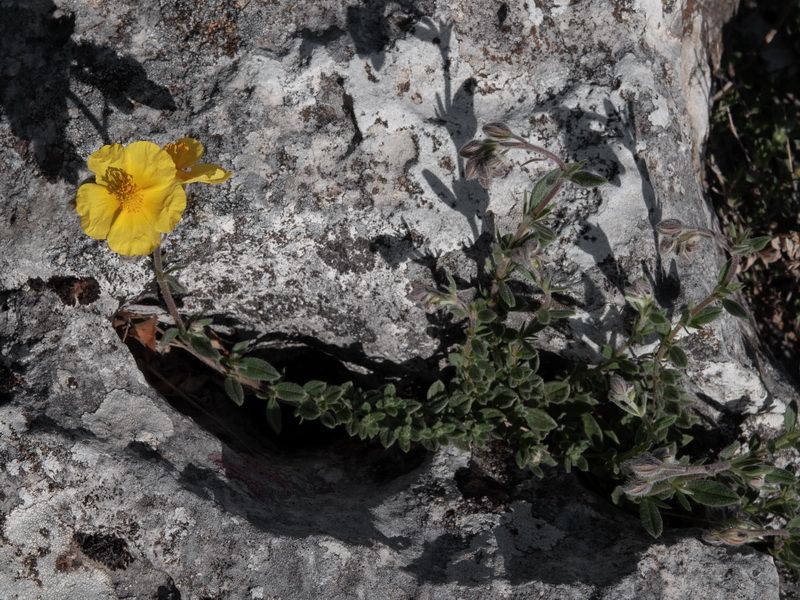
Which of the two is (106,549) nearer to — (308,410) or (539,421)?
(308,410)

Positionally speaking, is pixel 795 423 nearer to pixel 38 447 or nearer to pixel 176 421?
pixel 176 421

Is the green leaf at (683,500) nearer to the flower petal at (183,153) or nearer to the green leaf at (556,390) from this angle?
the green leaf at (556,390)

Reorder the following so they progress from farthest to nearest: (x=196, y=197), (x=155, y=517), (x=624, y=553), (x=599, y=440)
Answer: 1. (x=599, y=440)
2. (x=196, y=197)
3. (x=624, y=553)
4. (x=155, y=517)

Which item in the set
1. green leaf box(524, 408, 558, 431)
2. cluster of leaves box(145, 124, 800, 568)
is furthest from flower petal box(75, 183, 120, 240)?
green leaf box(524, 408, 558, 431)

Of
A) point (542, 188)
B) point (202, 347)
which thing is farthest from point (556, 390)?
point (202, 347)

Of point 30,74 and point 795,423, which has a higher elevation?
point 30,74

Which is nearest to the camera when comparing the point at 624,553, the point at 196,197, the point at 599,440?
the point at 624,553

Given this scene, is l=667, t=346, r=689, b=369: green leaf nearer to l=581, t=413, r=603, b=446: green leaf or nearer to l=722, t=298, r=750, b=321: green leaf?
l=722, t=298, r=750, b=321: green leaf

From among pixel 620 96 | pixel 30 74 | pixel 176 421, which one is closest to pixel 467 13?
pixel 620 96
